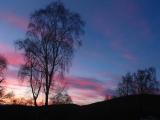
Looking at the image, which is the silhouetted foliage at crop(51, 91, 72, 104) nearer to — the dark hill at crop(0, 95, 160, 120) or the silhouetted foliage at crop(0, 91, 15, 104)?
the silhouetted foliage at crop(0, 91, 15, 104)

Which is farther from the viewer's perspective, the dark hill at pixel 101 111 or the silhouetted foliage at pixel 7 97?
the silhouetted foliage at pixel 7 97

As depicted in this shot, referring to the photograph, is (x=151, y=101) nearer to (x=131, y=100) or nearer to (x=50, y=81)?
(x=131, y=100)

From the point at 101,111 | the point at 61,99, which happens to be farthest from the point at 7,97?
the point at 101,111

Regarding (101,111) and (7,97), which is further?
(7,97)

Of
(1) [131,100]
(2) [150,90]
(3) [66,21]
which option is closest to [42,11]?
(3) [66,21]

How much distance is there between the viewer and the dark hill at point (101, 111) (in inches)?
979

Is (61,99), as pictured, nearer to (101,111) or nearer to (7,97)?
(7,97)

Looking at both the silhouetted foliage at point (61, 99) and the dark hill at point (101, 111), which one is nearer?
the dark hill at point (101, 111)

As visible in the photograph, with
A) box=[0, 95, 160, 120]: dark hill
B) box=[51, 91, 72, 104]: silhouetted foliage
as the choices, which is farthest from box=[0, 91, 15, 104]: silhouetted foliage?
box=[0, 95, 160, 120]: dark hill

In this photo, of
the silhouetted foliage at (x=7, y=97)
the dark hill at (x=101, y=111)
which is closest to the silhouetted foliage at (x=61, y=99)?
the silhouetted foliage at (x=7, y=97)

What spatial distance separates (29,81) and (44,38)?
575 cm

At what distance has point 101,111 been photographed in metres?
26.6

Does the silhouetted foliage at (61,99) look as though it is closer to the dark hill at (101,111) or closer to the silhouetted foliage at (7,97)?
the silhouetted foliage at (7,97)

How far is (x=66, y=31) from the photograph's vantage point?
42.2 meters
